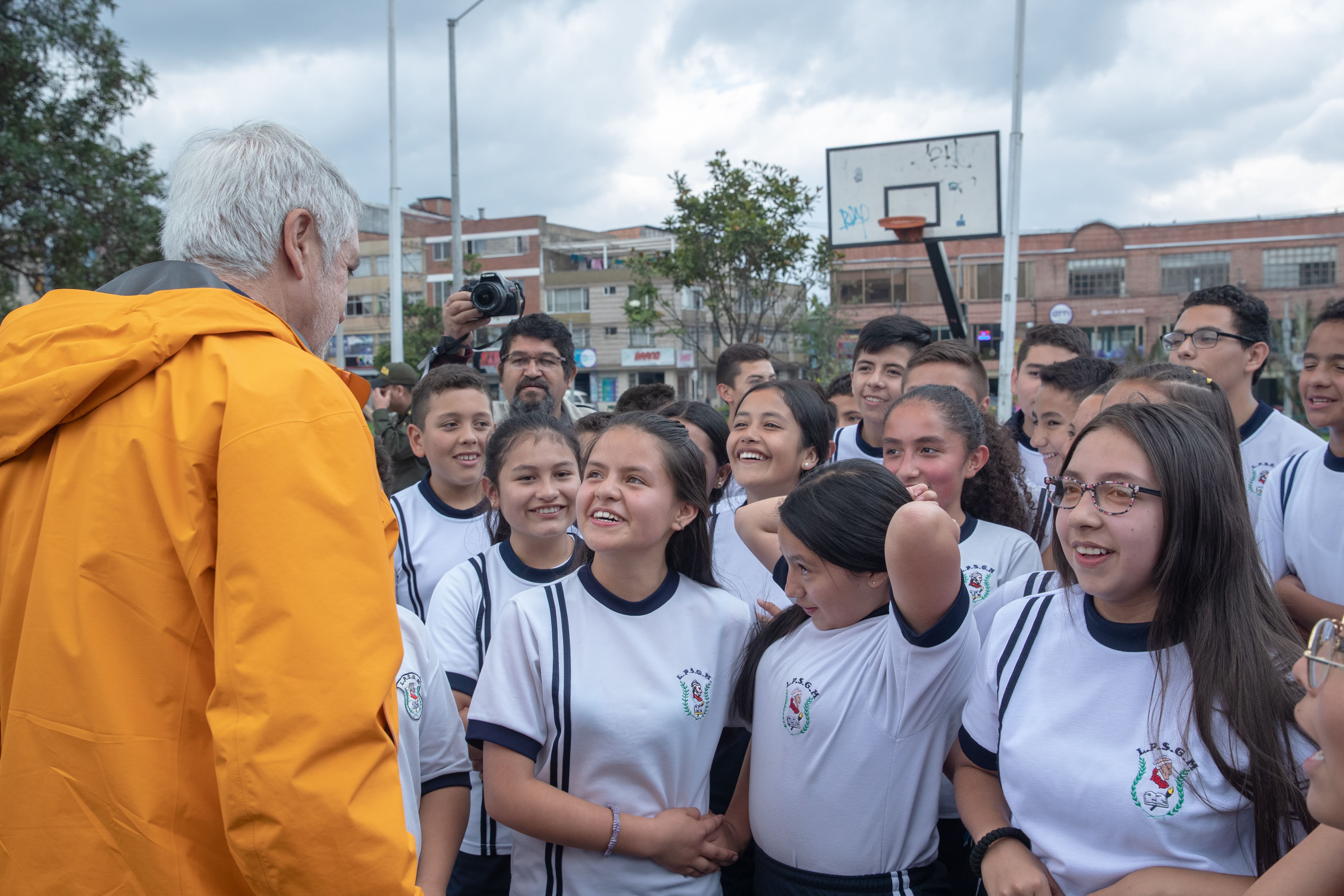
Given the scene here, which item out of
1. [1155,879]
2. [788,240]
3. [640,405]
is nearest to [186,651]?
[1155,879]

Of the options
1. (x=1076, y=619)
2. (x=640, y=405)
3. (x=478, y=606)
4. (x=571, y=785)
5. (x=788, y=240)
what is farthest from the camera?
(x=788, y=240)

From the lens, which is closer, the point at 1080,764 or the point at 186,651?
the point at 186,651

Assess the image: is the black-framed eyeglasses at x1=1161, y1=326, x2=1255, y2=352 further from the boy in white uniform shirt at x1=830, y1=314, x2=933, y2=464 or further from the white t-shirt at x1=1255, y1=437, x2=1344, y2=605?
the boy in white uniform shirt at x1=830, y1=314, x2=933, y2=464

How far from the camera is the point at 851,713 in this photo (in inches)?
82.4

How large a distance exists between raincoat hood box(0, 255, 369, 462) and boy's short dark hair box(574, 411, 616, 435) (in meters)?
2.02

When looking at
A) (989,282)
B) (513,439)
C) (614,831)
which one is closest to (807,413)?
(513,439)

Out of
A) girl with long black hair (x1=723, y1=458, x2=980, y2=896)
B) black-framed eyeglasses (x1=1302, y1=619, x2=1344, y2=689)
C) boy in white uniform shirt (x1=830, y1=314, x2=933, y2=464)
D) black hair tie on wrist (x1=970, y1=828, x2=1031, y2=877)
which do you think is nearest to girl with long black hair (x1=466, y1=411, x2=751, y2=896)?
girl with long black hair (x1=723, y1=458, x2=980, y2=896)

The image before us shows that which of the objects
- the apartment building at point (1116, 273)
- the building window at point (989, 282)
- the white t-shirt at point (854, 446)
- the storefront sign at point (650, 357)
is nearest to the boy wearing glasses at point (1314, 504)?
the white t-shirt at point (854, 446)

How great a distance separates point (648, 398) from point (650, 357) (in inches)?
1558

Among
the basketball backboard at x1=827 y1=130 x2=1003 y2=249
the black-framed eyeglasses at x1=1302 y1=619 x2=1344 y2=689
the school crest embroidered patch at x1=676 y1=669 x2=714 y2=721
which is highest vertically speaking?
the basketball backboard at x1=827 y1=130 x2=1003 y2=249

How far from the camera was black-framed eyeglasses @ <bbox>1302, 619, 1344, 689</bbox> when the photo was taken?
124 cm

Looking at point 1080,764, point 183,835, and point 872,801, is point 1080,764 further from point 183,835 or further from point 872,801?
point 183,835

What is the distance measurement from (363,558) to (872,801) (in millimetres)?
1262

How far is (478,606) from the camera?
2.71 meters
